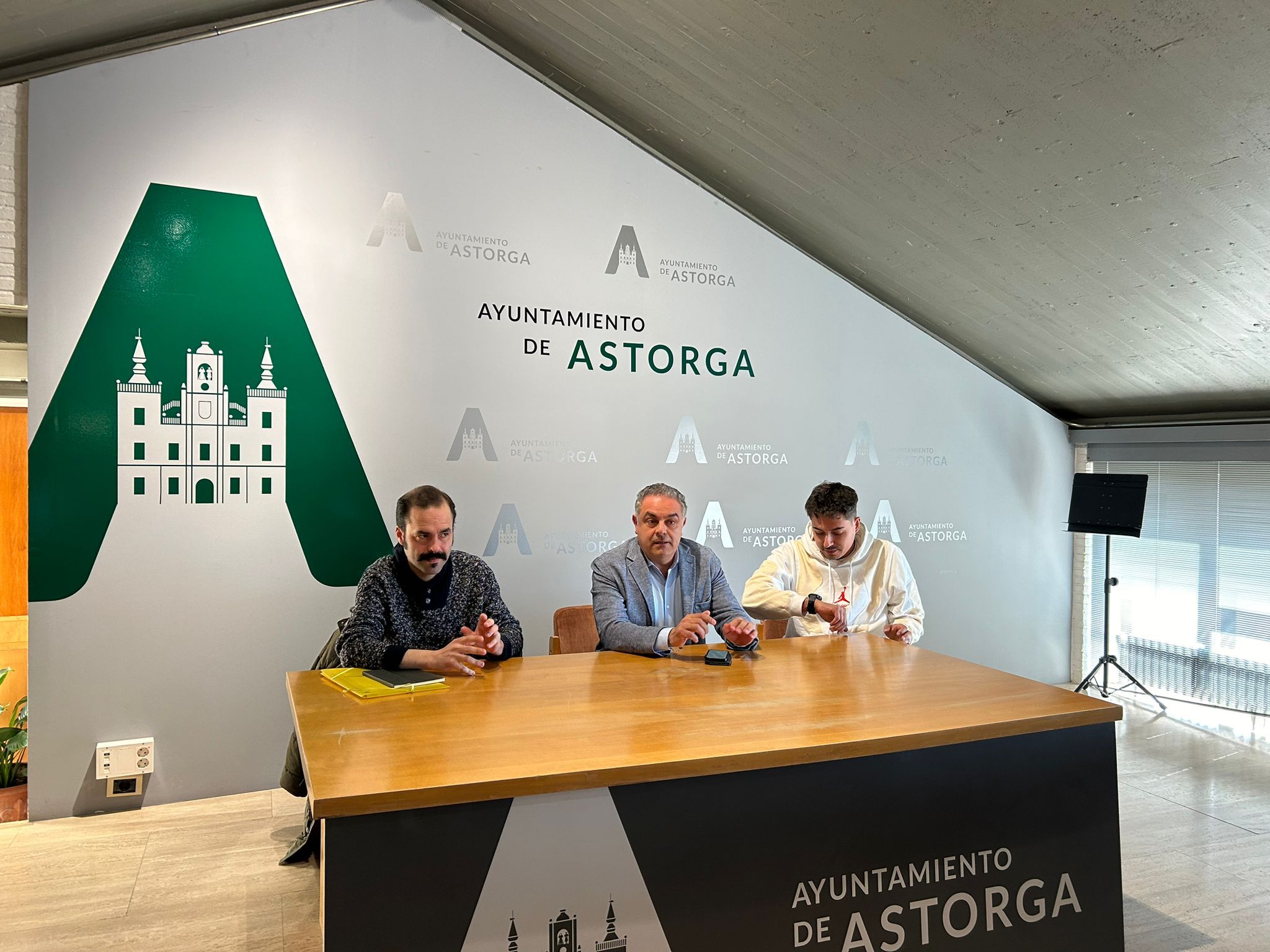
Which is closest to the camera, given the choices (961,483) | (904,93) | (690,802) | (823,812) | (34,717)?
(690,802)

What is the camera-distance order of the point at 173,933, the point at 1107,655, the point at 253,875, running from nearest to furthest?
the point at 173,933
the point at 253,875
the point at 1107,655

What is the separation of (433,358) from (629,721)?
267 centimetres

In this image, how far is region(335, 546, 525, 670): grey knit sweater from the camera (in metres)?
2.90

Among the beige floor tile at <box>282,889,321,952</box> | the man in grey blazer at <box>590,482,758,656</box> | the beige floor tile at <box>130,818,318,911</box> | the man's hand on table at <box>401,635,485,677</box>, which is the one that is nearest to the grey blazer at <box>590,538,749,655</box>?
the man in grey blazer at <box>590,482,758,656</box>

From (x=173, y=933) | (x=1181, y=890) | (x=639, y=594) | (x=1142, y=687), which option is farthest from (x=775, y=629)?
(x=1142, y=687)

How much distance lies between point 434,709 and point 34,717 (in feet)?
8.27

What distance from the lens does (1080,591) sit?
6145 millimetres

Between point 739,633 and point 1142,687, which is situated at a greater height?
point 739,633

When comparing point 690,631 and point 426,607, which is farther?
point 426,607

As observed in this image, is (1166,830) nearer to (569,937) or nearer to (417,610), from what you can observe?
(569,937)

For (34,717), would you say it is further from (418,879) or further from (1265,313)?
(1265,313)

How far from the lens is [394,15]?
4.31 meters

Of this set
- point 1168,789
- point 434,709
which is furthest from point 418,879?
point 1168,789

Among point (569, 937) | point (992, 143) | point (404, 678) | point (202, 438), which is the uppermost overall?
point (992, 143)
